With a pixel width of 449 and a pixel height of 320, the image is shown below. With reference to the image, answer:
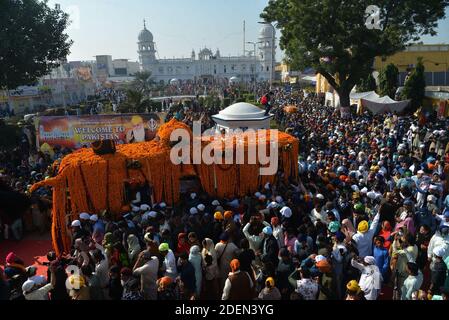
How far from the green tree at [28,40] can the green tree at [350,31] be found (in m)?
13.9

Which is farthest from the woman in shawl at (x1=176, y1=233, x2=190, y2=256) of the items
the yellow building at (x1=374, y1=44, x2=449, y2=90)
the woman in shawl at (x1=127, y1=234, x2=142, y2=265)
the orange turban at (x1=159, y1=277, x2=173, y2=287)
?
the yellow building at (x1=374, y1=44, x2=449, y2=90)

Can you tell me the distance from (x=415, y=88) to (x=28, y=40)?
21.6 meters

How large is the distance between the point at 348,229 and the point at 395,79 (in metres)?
20.6

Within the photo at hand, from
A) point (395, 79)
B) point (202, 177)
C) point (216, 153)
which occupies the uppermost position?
point (395, 79)

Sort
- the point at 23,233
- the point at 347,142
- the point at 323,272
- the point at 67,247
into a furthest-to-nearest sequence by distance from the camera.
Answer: the point at 347,142
the point at 23,233
the point at 67,247
the point at 323,272

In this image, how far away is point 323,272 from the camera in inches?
198

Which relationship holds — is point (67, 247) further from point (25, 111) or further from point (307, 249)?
point (25, 111)

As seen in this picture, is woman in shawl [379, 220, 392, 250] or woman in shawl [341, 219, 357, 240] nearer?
woman in shawl [379, 220, 392, 250]

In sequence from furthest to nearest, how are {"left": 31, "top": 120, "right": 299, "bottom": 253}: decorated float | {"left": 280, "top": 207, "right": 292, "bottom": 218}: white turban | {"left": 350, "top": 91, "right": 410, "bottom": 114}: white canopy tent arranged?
{"left": 350, "top": 91, "right": 410, "bottom": 114}: white canopy tent, {"left": 31, "top": 120, "right": 299, "bottom": 253}: decorated float, {"left": 280, "top": 207, "right": 292, "bottom": 218}: white turban

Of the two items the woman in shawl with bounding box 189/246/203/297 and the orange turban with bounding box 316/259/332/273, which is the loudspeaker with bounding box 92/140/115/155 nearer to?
the woman in shawl with bounding box 189/246/203/297

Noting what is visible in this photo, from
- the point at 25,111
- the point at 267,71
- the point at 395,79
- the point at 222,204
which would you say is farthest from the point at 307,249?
the point at 267,71

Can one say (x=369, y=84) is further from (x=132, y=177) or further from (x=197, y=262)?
(x=197, y=262)

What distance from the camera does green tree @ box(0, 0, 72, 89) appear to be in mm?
19703

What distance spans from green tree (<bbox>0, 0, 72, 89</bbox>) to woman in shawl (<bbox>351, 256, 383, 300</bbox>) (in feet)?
66.0
